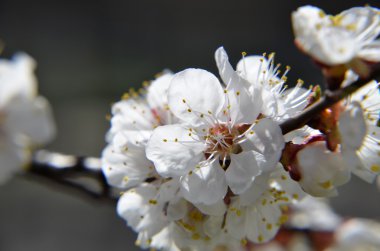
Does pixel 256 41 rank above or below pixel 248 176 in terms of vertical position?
below

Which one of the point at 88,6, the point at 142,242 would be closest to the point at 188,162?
the point at 142,242

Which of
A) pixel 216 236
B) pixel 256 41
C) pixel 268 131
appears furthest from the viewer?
pixel 256 41

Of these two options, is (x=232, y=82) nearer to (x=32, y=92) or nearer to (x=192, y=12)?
(x=32, y=92)

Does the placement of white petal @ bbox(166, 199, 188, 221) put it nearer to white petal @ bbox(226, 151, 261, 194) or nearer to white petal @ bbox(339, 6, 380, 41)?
white petal @ bbox(226, 151, 261, 194)

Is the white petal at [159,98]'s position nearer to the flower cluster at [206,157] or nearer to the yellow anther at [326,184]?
the flower cluster at [206,157]

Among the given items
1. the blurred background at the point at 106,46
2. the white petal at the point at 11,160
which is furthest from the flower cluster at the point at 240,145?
the blurred background at the point at 106,46

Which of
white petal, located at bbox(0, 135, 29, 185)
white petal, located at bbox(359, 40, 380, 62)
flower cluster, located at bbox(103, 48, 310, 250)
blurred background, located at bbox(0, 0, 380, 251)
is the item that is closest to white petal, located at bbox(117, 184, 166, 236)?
flower cluster, located at bbox(103, 48, 310, 250)

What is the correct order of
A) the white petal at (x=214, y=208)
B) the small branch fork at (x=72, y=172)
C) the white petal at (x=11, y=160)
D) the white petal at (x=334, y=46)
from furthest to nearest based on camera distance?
1. the white petal at (x=11, y=160)
2. the small branch fork at (x=72, y=172)
3. the white petal at (x=214, y=208)
4. the white petal at (x=334, y=46)

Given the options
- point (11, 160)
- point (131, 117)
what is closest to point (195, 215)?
point (131, 117)
